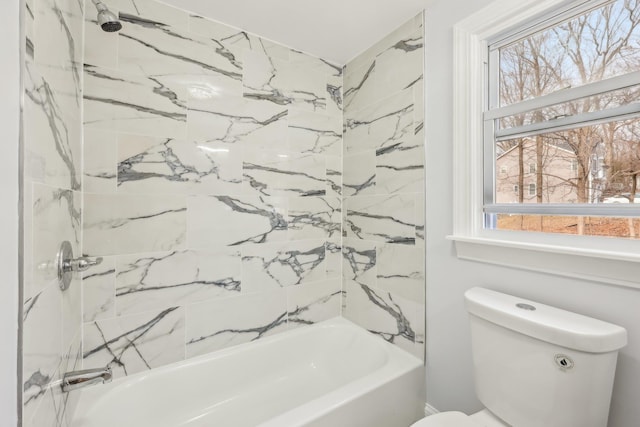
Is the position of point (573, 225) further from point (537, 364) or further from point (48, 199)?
point (48, 199)

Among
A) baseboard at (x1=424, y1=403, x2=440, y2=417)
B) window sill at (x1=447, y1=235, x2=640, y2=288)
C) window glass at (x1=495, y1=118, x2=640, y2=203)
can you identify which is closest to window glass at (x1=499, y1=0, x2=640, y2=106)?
window glass at (x1=495, y1=118, x2=640, y2=203)

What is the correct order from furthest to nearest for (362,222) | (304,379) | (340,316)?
(340,316) < (362,222) < (304,379)

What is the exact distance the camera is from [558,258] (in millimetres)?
1044

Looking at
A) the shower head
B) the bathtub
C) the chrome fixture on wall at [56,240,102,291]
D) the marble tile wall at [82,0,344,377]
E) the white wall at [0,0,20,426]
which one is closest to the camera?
the white wall at [0,0,20,426]

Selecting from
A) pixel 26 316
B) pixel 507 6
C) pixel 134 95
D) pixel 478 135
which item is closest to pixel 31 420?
pixel 26 316

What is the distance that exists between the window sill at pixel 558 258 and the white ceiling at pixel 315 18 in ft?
4.27

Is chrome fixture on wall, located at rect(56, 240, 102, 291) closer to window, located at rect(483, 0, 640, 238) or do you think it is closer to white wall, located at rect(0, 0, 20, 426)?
white wall, located at rect(0, 0, 20, 426)

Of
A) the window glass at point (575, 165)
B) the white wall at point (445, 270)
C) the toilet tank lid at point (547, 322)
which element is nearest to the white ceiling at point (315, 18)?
the white wall at point (445, 270)

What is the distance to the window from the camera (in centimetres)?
99

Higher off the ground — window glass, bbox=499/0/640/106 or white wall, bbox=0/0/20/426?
window glass, bbox=499/0/640/106

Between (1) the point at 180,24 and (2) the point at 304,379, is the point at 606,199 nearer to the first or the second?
(2) the point at 304,379

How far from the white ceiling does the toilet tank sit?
1572mm

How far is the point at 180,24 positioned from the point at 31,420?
1.78 meters

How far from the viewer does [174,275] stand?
5.03 ft
